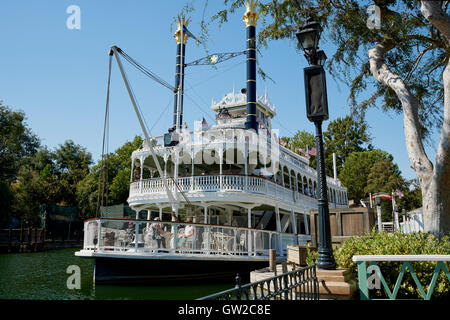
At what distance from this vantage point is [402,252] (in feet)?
19.8

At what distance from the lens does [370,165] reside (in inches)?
1923

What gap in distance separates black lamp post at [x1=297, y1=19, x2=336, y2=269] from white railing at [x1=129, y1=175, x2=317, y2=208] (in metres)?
10.3

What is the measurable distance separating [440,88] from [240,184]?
8756 mm

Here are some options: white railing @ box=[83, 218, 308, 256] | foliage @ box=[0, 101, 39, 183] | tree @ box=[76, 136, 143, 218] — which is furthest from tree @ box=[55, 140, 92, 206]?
white railing @ box=[83, 218, 308, 256]

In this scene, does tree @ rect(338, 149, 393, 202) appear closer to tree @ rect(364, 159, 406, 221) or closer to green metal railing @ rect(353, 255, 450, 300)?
tree @ rect(364, 159, 406, 221)

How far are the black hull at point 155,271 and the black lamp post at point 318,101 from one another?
772 cm

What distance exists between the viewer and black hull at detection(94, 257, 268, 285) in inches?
480

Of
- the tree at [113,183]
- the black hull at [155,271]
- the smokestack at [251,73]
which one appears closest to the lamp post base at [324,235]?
the black hull at [155,271]

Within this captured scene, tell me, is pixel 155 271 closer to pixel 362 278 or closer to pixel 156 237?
pixel 156 237

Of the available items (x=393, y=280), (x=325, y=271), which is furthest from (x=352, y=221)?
(x=325, y=271)

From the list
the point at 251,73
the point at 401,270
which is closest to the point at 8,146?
the point at 251,73

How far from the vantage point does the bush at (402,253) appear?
17.7 ft

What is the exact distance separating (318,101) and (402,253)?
3.05 metres

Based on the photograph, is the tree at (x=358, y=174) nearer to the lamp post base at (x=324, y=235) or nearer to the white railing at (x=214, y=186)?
the white railing at (x=214, y=186)
